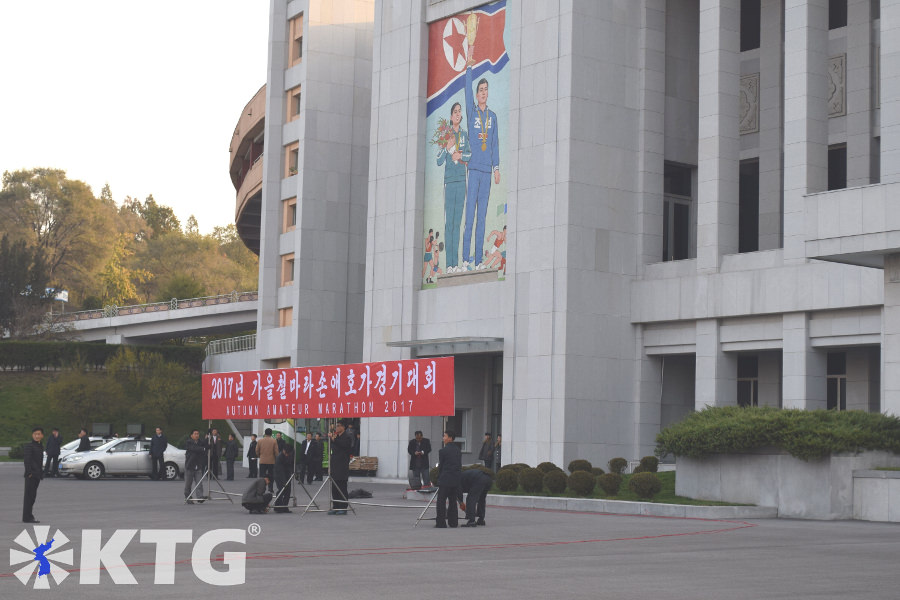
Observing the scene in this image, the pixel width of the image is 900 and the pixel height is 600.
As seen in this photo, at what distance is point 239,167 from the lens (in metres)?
73.8

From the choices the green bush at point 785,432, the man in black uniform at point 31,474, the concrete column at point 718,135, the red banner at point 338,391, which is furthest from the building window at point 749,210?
the man in black uniform at point 31,474

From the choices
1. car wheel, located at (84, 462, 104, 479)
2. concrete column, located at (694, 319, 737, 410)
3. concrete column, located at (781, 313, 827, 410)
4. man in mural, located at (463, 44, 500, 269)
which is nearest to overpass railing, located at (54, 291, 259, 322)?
car wheel, located at (84, 462, 104, 479)

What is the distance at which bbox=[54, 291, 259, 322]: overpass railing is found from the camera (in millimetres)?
84688

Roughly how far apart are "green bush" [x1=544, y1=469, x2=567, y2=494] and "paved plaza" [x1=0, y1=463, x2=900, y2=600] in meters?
2.58

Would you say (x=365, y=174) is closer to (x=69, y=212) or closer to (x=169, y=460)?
(x=169, y=460)

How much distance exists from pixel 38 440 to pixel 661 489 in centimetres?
1340

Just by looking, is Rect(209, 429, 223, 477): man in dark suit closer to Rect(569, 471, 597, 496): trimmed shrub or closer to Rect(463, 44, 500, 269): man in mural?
Rect(463, 44, 500, 269): man in mural

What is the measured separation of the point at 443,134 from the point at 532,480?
57.1ft

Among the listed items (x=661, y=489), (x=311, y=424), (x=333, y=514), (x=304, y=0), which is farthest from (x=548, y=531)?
(x=304, y=0)

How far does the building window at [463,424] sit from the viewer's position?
143ft

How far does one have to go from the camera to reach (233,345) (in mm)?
74000

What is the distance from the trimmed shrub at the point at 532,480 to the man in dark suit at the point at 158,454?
1504 cm

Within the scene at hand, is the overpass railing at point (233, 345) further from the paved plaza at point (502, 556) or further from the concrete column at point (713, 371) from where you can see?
the paved plaza at point (502, 556)

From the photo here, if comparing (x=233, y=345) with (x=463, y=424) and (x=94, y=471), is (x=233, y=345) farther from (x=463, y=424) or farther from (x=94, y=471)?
(x=94, y=471)
